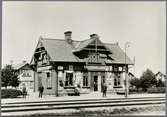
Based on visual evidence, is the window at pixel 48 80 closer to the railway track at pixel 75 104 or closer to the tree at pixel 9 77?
the railway track at pixel 75 104

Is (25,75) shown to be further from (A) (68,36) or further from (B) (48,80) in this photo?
(A) (68,36)

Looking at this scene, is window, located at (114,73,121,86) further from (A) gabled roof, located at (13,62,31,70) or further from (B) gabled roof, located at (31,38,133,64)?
(A) gabled roof, located at (13,62,31,70)

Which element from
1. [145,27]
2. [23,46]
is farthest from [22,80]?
[145,27]

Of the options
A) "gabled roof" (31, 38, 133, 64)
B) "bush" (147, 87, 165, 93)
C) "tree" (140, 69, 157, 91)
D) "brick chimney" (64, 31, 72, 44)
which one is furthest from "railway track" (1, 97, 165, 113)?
"brick chimney" (64, 31, 72, 44)

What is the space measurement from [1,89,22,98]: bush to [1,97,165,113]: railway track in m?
0.10

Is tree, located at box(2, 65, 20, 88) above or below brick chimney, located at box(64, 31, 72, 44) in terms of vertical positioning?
below

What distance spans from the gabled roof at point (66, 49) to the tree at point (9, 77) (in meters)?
0.52

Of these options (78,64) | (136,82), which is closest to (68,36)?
(78,64)

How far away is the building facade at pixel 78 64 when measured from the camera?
12.0ft

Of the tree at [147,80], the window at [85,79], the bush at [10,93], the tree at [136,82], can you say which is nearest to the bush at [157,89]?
the tree at [147,80]

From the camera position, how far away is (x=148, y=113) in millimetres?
3881

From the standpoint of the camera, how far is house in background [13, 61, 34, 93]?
139 inches

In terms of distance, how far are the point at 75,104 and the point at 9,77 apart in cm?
93

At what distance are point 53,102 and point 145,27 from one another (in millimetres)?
1674
